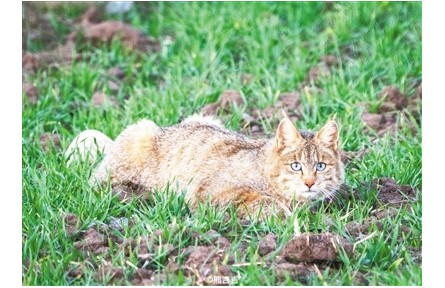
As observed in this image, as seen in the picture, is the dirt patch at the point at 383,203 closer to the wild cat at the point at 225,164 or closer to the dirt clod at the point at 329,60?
the wild cat at the point at 225,164

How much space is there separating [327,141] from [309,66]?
3.33 metres

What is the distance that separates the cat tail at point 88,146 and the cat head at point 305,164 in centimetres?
172

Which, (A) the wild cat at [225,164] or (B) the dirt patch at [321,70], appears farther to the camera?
(B) the dirt patch at [321,70]

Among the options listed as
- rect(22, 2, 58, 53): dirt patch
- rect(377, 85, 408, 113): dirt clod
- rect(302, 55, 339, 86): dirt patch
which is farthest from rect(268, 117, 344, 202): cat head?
rect(22, 2, 58, 53): dirt patch

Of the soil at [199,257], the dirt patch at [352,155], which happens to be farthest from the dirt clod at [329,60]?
the soil at [199,257]

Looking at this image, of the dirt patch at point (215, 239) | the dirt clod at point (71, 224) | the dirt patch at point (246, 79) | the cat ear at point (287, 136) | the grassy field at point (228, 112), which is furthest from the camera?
the dirt patch at point (246, 79)

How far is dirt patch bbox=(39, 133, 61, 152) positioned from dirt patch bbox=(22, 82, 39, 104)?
836 millimetres

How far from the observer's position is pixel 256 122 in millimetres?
10234

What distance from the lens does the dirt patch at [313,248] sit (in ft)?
23.5

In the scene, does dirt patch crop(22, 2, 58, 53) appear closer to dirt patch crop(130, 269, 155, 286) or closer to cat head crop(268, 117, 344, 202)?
cat head crop(268, 117, 344, 202)

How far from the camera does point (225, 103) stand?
1048 centimetres

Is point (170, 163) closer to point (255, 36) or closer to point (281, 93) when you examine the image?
point (281, 93)

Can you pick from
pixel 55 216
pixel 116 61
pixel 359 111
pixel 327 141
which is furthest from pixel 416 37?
pixel 55 216

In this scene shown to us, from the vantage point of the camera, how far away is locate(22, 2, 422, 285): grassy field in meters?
7.29
